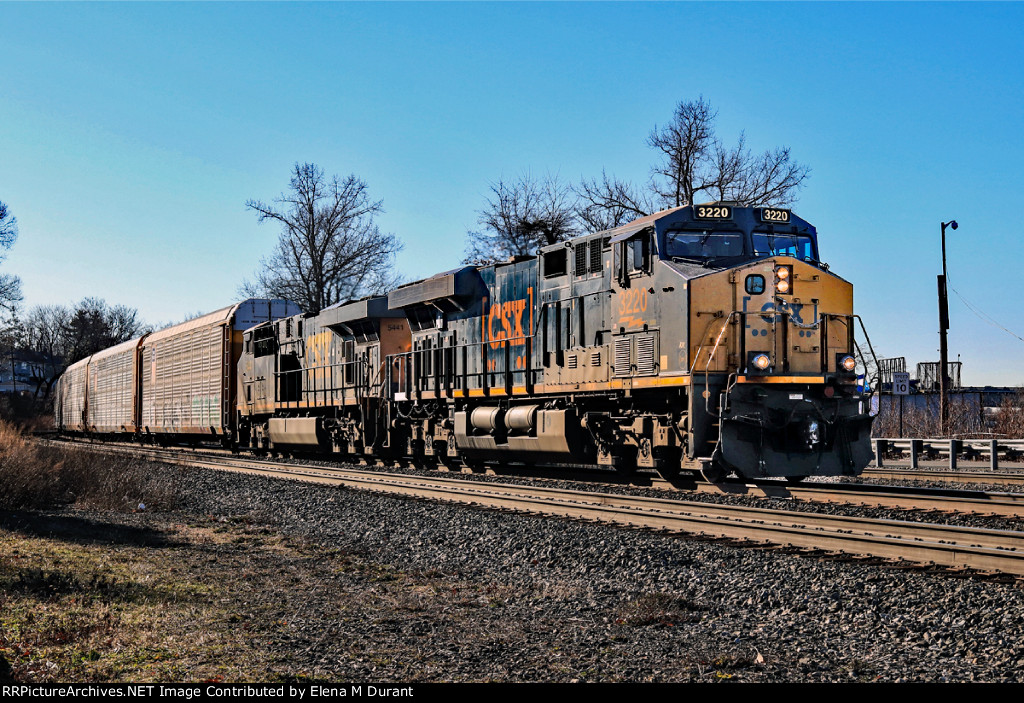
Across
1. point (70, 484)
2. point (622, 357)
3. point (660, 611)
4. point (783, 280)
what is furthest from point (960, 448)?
point (70, 484)

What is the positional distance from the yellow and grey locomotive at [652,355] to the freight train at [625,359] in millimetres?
26

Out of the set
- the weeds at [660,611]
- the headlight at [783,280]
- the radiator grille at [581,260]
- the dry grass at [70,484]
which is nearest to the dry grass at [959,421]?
the radiator grille at [581,260]

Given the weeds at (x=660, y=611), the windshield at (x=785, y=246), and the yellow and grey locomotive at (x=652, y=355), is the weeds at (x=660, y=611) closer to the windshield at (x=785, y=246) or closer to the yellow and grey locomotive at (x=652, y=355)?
the yellow and grey locomotive at (x=652, y=355)

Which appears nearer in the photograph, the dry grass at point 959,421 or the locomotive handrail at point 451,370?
the locomotive handrail at point 451,370

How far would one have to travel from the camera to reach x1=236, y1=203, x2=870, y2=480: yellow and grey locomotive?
11.6 metres

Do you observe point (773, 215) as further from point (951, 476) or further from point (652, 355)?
point (951, 476)

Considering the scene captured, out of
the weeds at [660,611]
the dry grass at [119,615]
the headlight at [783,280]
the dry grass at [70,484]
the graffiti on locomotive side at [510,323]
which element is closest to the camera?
the dry grass at [119,615]

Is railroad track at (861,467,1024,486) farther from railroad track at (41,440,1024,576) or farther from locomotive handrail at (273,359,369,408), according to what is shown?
locomotive handrail at (273,359,369,408)

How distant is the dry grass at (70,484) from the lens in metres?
12.3

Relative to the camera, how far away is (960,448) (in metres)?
20.2

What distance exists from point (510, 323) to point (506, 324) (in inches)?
5.6

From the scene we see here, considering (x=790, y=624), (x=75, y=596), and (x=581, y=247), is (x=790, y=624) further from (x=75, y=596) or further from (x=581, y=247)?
(x=581, y=247)

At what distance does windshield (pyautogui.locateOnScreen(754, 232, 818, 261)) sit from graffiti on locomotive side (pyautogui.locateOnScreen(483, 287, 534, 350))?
13.1ft
